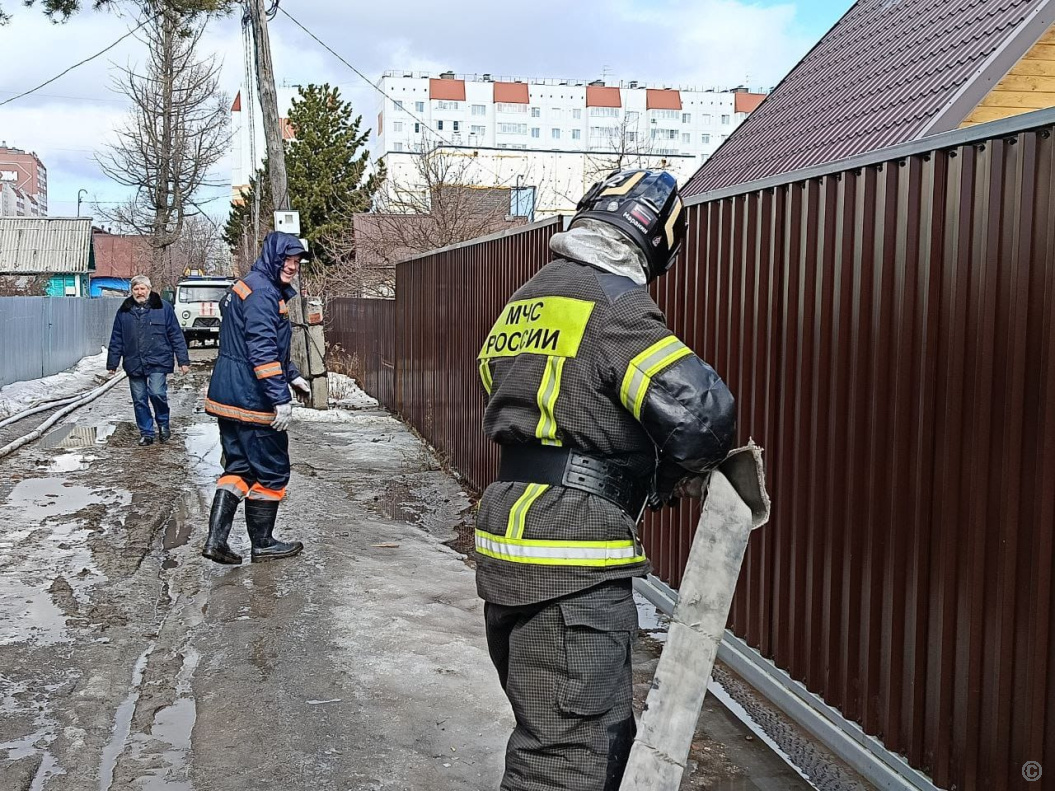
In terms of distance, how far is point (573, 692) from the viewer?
2637mm

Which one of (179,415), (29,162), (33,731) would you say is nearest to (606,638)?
(33,731)

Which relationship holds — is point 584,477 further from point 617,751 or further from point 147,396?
point 147,396

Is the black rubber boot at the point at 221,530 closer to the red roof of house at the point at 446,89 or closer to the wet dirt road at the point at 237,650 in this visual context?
the wet dirt road at the point at 237,650

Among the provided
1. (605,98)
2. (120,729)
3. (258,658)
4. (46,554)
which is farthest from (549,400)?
(605,98)

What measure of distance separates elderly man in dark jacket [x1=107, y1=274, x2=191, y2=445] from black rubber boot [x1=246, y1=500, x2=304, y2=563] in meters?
5.96

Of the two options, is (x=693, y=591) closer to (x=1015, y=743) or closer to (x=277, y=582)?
(x=1015, y=743)

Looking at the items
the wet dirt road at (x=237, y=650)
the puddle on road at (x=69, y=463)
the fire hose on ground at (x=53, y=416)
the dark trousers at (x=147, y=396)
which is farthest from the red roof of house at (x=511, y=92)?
the wet dirt road at (x=237, y=650)

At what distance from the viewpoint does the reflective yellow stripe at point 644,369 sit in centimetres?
258

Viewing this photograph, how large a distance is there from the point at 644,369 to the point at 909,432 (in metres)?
1.36

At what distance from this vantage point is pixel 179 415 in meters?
15.4

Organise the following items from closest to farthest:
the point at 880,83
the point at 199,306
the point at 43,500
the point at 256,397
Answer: the point at 256,397 → the point at 43,500 → the point at 880,83 → the point at 199,306

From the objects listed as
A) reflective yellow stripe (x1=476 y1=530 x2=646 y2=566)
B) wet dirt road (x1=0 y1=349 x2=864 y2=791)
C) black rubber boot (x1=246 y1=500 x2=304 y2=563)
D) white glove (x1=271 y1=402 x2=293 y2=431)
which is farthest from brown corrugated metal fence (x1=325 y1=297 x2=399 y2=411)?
reflective yellow stripe (x1=476 y1=530 x2=646 y2=566)

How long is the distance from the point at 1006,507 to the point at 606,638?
1239mm

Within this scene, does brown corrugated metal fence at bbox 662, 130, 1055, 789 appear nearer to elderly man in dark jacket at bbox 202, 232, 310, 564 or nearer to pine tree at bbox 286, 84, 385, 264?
elderly man in dark jacket at bbox 202, 232, 310, 564
